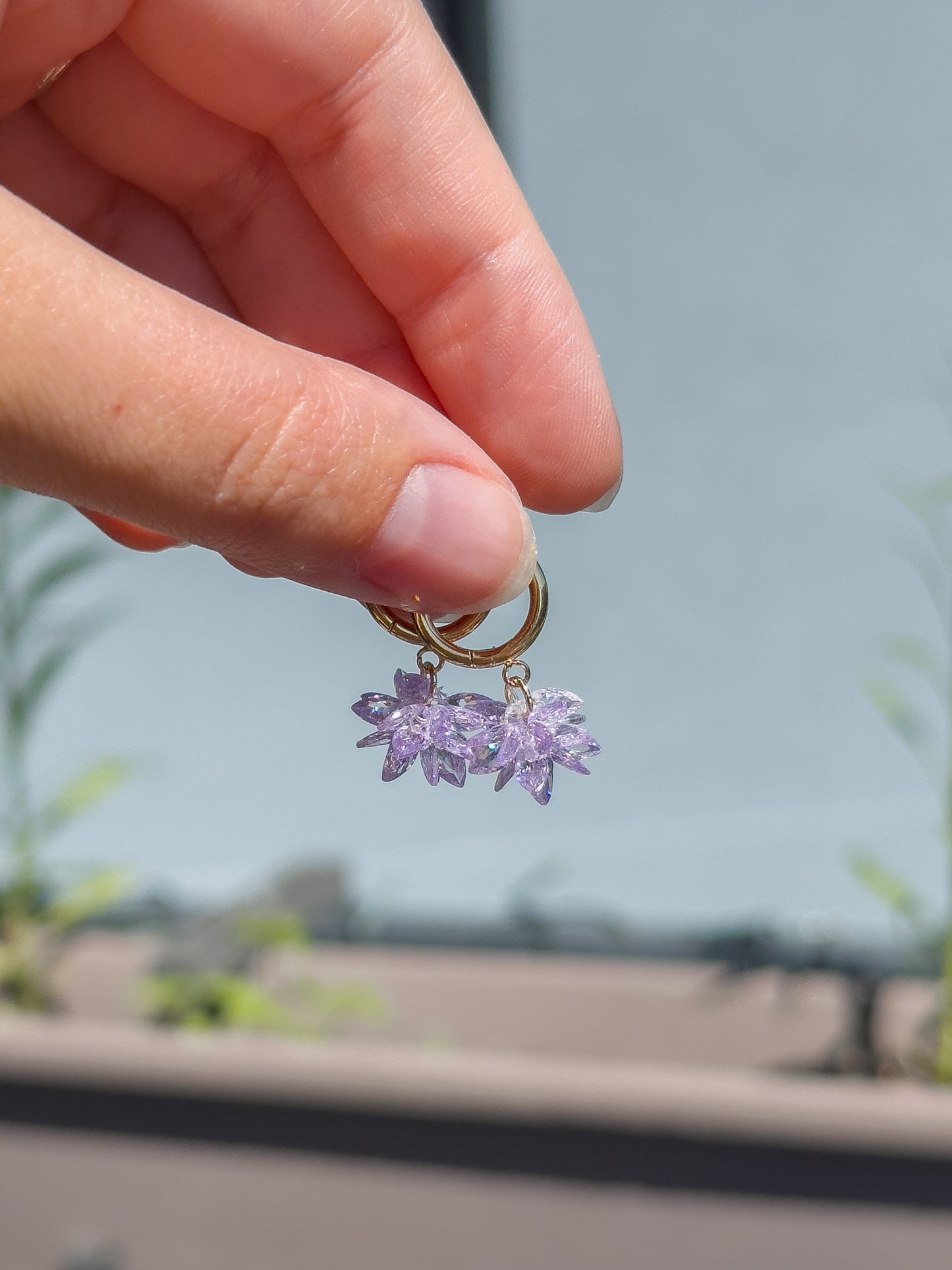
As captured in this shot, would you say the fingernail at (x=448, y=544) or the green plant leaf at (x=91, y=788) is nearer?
the fingernail at (x=448, y=544)

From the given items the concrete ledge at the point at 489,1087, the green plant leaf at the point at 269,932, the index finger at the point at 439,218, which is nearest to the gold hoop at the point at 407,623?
the index finger at the point at 439,218

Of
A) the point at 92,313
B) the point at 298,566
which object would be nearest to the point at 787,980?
the point at 298,566

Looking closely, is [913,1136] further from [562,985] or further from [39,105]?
[39,105]

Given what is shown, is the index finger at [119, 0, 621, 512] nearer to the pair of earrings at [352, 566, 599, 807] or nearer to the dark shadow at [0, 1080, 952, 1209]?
the pair of earrings at [352, 566, 599, 807]

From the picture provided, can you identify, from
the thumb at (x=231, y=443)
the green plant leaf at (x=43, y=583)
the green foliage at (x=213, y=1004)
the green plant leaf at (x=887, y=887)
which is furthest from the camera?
the green plant leaf at (x=43, y=583)

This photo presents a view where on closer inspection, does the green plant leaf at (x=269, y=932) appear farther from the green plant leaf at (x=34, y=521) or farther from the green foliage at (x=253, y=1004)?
the green plant leaf at (x=34, y=521)

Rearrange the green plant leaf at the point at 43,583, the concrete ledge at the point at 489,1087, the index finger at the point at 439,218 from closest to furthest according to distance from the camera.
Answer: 1. the index finger at the point at 439,218
2. the concrete ledge at the point at 489,1087
3. the green plant leaf at the point at 43,583

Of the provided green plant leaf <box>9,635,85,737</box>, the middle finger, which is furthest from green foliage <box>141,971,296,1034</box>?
the middle finger

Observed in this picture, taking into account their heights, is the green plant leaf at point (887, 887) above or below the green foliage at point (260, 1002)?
above
